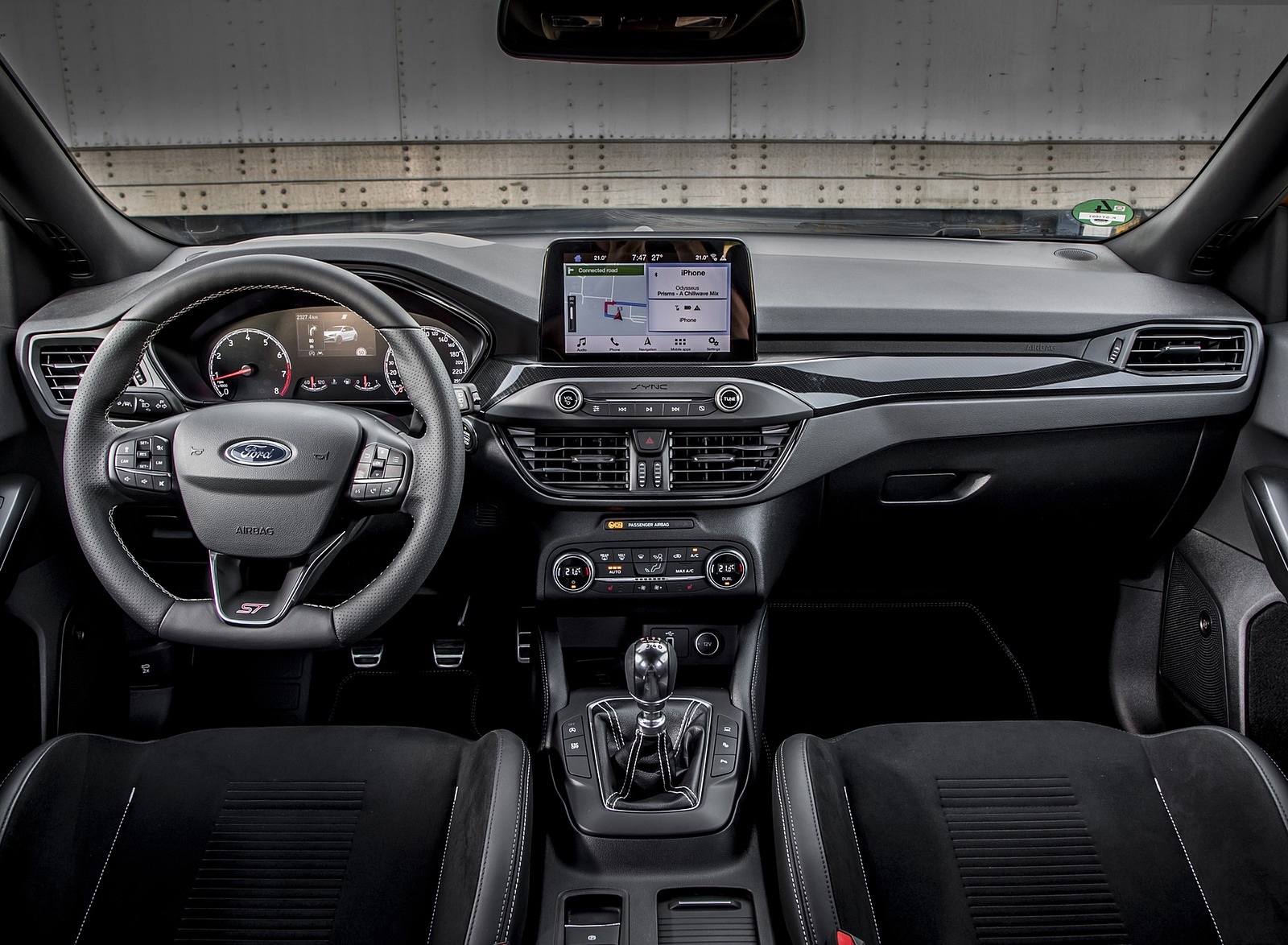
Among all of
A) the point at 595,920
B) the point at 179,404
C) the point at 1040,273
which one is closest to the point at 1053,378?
the point at 1040,273

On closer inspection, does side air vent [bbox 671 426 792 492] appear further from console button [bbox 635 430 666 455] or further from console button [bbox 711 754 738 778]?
console button [bbox 711 754 738 778]

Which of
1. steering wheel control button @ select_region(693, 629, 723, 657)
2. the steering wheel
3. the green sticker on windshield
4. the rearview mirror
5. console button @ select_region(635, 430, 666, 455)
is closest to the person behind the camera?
the steering wheel

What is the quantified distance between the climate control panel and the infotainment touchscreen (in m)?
0.48

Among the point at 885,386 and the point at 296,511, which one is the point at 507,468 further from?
the point at 885,386

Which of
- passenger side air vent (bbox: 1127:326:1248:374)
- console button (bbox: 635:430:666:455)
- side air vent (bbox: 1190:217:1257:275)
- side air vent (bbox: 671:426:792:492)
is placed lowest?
side air vent (bbox: 671:426:792:492)

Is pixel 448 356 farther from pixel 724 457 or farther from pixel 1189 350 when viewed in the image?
pixel 1189 350

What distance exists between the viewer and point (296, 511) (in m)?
1.50

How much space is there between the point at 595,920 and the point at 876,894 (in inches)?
21.9

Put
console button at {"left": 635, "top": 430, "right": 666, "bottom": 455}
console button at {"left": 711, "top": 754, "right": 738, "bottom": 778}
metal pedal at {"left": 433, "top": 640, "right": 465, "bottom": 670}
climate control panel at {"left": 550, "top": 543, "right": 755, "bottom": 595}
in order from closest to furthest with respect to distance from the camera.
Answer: console button at {"left": 711, "top": 754, "right": 738, "bottom": 778} → console button at {"left": 635, "top": 430, "right": 666, "bottom": 455} → climate control panel at {"left": 550, "top": 543, "right": 755, "bottom": 595} → metal pedal at {"left": 433, "top": 640, "right": 465, "bottom": 670}

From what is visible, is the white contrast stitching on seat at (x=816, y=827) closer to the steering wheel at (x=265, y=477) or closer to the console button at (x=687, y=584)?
the console button at (x=687, y=584)

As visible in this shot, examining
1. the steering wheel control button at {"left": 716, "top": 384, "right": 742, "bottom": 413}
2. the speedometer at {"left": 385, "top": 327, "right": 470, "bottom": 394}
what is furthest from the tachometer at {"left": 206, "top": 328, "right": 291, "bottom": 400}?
the steering wheel control button at {"left": 716, "top": 384, "right": 742, "bottom": 413}

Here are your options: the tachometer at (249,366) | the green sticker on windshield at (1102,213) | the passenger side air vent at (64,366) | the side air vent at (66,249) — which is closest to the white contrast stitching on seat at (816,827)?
the tachometer at (249,366)

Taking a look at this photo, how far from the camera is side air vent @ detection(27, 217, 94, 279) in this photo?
7.33ft

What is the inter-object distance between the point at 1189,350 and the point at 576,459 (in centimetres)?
159
